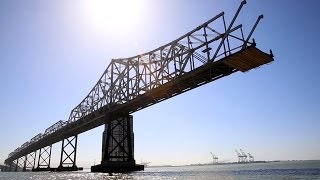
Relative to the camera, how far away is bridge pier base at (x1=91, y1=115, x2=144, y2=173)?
53312mm

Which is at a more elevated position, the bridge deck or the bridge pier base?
the bridge deck

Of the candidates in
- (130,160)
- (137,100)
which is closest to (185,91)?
(137,100)

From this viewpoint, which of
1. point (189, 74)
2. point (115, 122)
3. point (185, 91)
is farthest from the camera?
point (115, 122)

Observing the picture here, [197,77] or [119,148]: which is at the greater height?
[197,77]

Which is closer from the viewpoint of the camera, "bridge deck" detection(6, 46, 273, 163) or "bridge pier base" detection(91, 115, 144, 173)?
"bridge deck" detection(6, 46, 273, 163)

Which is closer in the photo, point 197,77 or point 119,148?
point 197,77

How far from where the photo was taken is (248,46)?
33344 mm

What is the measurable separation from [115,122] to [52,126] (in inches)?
2576

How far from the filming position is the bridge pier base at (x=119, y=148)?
5331 centimetres

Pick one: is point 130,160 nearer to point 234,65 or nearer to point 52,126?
point 234,65

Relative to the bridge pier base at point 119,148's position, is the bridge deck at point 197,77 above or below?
above

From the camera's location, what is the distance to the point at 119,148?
192 feet

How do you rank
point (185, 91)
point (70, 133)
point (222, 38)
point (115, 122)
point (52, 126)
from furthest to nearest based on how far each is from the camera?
point (52, 126), point (70, 133), point (115, 122), point (185, 91), point (222, 38)

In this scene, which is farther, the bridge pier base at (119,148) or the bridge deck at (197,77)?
the bridge pier base at (119,148)
